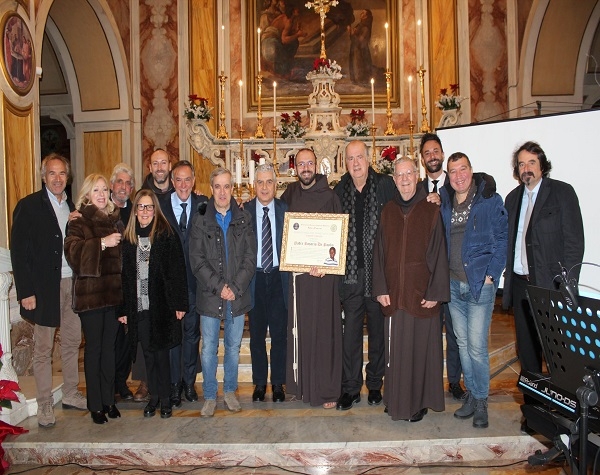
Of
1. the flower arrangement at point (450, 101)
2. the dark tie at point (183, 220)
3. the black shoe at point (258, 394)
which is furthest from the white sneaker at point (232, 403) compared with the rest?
the flower arrangement at point (450, 101)

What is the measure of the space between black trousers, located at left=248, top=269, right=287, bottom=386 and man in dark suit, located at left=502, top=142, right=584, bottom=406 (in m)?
1.74

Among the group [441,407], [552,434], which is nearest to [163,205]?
[441,407]

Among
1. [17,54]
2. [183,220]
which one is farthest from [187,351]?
[17,54]

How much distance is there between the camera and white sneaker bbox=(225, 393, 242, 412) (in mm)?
4438

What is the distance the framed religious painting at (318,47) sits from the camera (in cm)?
1012

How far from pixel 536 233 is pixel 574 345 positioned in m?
1.70

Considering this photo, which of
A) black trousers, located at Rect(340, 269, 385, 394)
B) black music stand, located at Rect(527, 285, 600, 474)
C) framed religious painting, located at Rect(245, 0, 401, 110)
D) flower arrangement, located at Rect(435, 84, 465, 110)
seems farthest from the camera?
framed religious painting, located at Rect(245, 0, 401, 110)

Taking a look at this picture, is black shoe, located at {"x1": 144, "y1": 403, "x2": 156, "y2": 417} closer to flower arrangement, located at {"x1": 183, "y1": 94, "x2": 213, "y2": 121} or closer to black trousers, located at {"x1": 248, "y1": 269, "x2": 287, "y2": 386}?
black trousers, located at {"x1": 248, "y1": 269, "x2": 287, "y2": 386}

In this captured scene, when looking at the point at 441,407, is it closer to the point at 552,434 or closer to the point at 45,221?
the point at 552,434

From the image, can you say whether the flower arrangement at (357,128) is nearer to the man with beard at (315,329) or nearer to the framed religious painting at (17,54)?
the man with beard at (315,329)

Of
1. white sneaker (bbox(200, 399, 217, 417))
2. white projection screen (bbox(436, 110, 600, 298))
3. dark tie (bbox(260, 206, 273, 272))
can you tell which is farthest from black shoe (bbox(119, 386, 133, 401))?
white projection screen (bbox(436, 110, 600, 298))

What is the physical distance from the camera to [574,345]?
2.38m

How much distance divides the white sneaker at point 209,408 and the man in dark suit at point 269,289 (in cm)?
40

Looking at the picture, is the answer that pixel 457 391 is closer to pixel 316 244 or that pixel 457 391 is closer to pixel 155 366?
pixel 316 244
